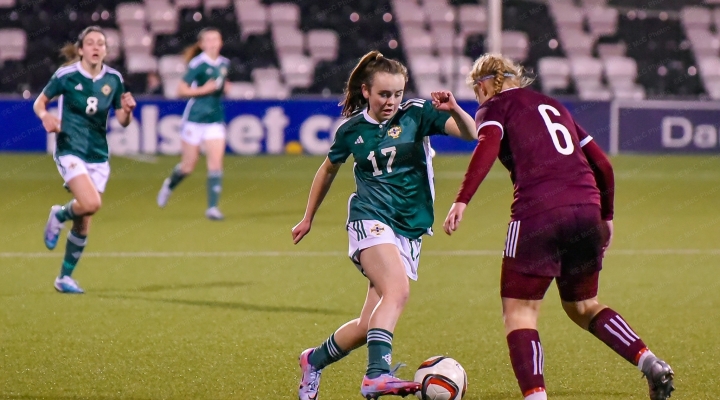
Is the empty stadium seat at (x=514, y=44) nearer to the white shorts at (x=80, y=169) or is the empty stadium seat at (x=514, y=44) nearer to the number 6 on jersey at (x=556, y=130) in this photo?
the white shorts at (x=80, y=169)

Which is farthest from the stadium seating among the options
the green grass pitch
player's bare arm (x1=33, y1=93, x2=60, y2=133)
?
player's bare arm (x1=33, y1=93, x2=60, y2=133)

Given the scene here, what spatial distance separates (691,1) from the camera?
28578mm

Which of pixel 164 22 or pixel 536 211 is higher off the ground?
pixel 164 22

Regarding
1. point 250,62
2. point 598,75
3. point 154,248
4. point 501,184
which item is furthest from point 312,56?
point 154,248

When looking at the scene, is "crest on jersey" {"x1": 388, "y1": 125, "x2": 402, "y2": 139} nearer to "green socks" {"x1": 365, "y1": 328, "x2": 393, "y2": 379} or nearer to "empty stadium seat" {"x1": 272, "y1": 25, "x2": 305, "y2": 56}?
"green socks" {"x1": 365, "y1": 328, "x2": 393, "y2": 379}

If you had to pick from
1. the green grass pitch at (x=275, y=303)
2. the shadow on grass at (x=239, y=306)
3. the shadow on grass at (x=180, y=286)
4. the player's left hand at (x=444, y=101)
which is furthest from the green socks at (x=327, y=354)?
the shadow on grass at (x=180, y=286)

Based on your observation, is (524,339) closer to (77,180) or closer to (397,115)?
(397,115)

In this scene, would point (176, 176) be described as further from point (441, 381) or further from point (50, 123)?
point (441, 381)

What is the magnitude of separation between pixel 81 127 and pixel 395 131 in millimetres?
4145

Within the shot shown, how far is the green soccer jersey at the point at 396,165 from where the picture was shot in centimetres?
527

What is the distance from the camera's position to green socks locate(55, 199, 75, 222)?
28.4ft

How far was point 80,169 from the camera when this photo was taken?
8.60m

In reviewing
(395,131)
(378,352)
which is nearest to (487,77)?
(395,131)

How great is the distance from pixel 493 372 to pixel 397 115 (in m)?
1.58
